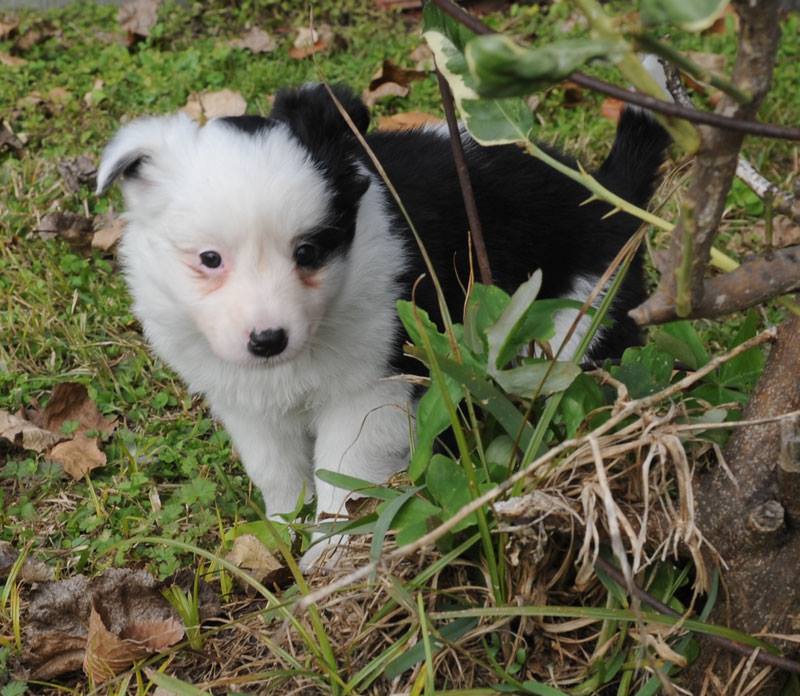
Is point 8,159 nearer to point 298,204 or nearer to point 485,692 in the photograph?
point 298,204

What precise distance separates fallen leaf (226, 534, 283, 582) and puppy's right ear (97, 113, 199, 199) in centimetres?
84

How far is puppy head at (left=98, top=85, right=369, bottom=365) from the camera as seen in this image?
2221 mm

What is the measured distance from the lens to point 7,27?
5273 millimetres

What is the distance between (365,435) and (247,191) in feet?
2.35

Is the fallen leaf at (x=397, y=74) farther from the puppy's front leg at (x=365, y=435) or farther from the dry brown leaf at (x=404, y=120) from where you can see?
the puppy's front leg at (x=365, y=435)

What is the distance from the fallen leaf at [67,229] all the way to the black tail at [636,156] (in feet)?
6.31

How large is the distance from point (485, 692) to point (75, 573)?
3.87ft

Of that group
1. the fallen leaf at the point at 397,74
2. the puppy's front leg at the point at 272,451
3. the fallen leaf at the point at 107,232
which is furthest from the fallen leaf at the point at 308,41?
the puppy's front leg at the point at 272,451

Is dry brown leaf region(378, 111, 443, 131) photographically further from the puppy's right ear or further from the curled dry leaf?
the puppy's right ear

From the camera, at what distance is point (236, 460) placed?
312 centimetres

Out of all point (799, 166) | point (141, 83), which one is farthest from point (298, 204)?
point (141, 83)

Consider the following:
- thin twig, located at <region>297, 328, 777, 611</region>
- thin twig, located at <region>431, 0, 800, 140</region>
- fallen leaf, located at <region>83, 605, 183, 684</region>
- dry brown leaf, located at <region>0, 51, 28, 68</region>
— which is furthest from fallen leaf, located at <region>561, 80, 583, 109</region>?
thin twig, located at <region>431, 0, 800, 140</region>

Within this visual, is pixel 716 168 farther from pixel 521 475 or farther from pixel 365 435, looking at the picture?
pixel 365 435

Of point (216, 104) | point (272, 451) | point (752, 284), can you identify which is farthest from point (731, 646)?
point (216, 104)
